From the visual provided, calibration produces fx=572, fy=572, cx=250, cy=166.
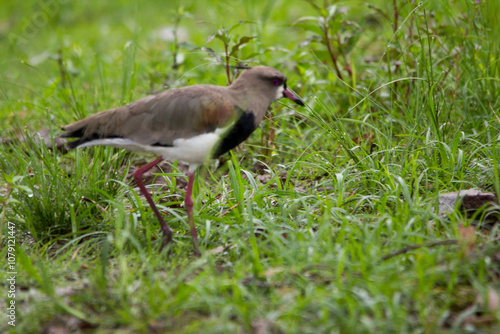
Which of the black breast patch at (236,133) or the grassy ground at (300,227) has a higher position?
the black breast patch at (236,133)

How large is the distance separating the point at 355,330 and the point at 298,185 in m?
1.85

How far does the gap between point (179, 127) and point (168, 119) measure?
0.25ft

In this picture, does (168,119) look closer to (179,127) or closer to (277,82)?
(179,127)

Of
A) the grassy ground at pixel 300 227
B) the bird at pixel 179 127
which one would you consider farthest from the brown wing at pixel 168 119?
the grassy ground at pixel 300 227

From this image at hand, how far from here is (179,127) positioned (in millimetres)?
Result: 3189

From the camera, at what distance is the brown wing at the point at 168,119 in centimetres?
317

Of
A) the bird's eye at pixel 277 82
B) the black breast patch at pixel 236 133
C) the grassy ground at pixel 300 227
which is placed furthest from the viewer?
the bird's eye at pixel 277 82

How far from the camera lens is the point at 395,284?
232 centimetres

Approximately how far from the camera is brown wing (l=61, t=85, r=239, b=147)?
125 inches

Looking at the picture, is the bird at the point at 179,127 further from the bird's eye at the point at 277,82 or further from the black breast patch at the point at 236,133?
the bird's eye at the point at 277,82

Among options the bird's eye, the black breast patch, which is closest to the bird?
the black breast patch

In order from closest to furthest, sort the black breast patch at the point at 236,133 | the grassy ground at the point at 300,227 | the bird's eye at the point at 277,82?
the grassy ground at the point at 300,227, the black breast patch at the point at 236,133, the bird's eye at the point at 277,82

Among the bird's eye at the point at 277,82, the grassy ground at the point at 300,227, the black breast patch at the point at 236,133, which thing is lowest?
the grassy ground at the point at 300,227

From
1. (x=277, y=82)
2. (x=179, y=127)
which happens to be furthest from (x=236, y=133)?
(x=277, y=82)
